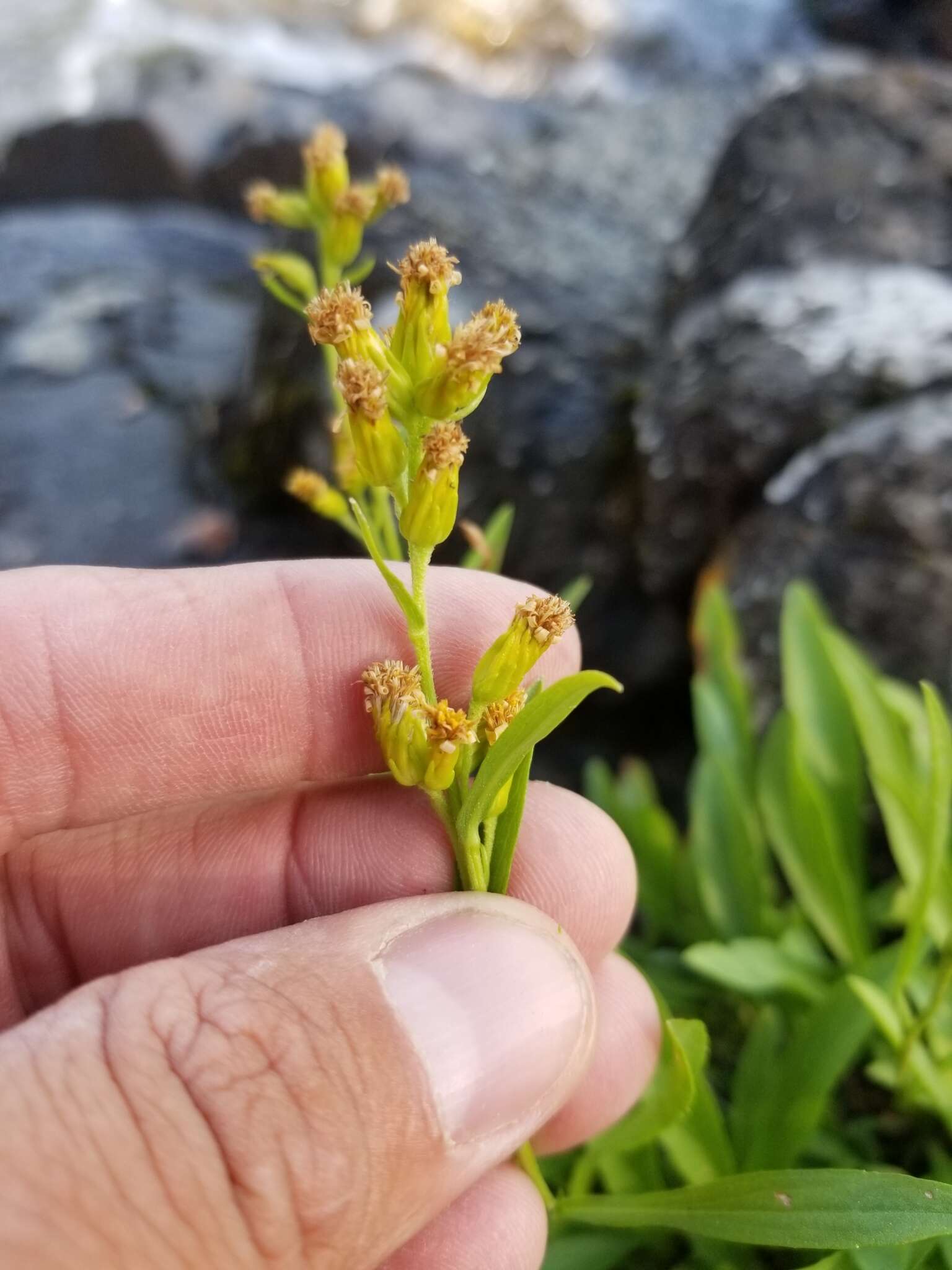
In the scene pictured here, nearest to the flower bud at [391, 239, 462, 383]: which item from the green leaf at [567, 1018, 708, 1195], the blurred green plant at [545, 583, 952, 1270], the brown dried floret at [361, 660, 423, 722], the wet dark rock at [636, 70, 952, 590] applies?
the brown dried floret at [361, 660, 423, 722]

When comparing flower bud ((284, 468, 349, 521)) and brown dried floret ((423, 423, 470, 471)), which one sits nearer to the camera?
brown dried floret ((423, 423, 470, 471))

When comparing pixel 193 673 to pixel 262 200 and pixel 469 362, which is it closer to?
pixel 469 362

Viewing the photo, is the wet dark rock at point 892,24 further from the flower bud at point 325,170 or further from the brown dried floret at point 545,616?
the brown dried floret at point 545,616

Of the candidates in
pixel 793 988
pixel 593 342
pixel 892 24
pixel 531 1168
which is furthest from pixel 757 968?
pixel 892 24

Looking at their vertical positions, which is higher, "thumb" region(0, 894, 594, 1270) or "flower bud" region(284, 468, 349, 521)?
"flower bud" region(284, 468, 349, 521)

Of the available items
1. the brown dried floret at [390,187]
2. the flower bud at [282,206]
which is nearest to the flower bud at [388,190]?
the brown dried floret at [390,187]

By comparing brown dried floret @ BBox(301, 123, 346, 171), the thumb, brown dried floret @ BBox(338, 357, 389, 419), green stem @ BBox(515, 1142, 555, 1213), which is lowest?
green stem @ BBox(515, 1142, 555, 1213)

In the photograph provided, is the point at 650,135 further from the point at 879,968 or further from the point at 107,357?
the point at 879,968

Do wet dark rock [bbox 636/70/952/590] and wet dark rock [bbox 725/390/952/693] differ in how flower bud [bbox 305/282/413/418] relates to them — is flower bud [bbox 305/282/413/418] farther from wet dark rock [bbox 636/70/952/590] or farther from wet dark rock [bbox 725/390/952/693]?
wet dark rock [bbox 636/70/952/590]
